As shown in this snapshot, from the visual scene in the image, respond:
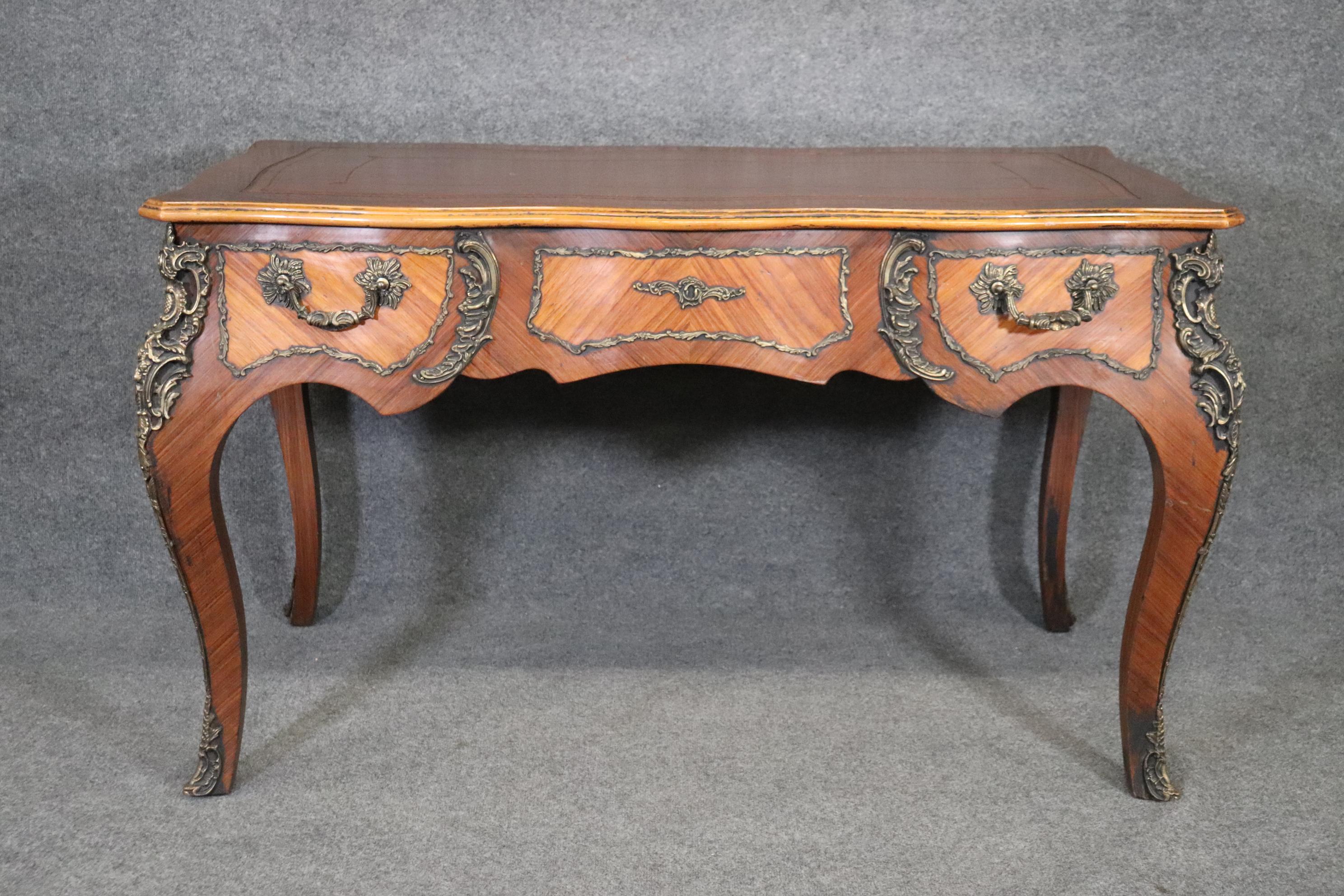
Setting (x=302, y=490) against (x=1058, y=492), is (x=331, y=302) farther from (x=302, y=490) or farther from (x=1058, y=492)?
(x=1058, y=492)

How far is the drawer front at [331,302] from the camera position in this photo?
4.90 ft

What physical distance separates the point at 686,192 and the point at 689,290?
137 mm

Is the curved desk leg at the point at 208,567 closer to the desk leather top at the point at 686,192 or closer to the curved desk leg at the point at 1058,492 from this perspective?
the desk leather top at the point at 686,192

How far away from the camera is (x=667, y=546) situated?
2.32 meters

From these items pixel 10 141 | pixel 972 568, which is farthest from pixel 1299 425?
pixel 10 141

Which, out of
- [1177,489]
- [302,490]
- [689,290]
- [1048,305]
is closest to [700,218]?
[689,290]

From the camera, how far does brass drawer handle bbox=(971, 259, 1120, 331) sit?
1.50 m

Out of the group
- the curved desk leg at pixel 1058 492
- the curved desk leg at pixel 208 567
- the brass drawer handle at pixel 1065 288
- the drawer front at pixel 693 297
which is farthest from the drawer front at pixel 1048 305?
the curved desk leg at pixel 208 567

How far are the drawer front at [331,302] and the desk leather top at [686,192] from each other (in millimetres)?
42

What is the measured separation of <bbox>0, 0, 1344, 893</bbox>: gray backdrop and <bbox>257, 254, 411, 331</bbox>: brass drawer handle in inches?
24.4

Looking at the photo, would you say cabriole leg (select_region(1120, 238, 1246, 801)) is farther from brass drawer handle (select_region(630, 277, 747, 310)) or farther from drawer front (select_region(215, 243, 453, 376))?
drawer front (select_region(215, 243, 453, 376))

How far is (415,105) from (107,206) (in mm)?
534

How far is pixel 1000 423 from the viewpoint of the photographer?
2291 mm

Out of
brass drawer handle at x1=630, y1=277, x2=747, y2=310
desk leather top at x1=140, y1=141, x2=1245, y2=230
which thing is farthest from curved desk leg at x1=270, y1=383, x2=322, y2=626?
brass drawer handle at x1=630, y1=277, x2=747, y2=310
